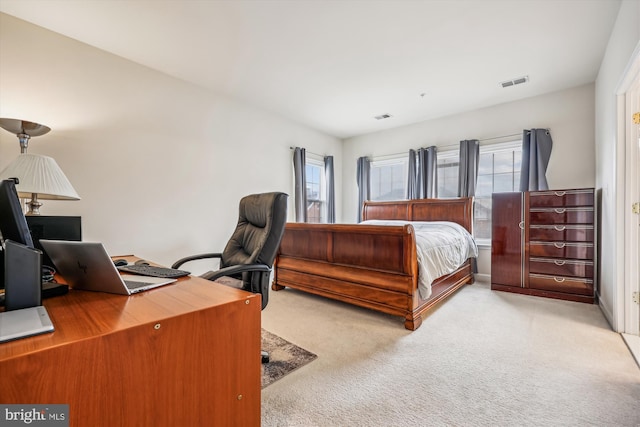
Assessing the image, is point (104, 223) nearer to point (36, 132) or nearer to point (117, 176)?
point (117, 176)

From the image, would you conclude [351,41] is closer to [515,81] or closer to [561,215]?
[515,81]

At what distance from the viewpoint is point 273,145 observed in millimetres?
4406

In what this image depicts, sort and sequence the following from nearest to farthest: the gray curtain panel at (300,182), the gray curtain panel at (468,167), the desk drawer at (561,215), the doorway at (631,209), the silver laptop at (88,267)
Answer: the silver laptop at (88,267) → the doorway at (631,209) → the desk drawer at (561,215) → the gray curtain panel at (468,167) → the gray curtain panel at (300,182)

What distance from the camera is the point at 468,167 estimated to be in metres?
4.21

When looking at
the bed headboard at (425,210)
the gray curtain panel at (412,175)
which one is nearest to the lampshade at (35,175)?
the bed headboard at (425,210)

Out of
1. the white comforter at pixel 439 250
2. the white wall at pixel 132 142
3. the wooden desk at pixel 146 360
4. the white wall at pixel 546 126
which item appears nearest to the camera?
the wooden desk at pixel 146 360

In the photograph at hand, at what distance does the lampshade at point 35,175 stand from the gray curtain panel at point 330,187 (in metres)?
3.98

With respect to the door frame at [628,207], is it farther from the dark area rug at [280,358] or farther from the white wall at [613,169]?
the dark area rug at [280,358]

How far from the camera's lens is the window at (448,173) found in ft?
14.8

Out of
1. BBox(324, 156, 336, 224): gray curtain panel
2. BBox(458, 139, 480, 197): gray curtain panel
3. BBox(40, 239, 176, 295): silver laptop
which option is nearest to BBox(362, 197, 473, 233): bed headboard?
BBox(458, 139, 480, 197): gray curtain panel

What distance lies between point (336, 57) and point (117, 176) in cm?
254

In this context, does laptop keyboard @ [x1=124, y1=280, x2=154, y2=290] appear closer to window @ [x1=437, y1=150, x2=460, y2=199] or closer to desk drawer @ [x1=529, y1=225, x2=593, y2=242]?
desk drawer @ [x1=529, y1=225, x2=593, y2=242]

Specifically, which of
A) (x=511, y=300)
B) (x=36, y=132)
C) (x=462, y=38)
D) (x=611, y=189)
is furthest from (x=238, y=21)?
(x=511, y=300)

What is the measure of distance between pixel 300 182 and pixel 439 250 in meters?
2.51
